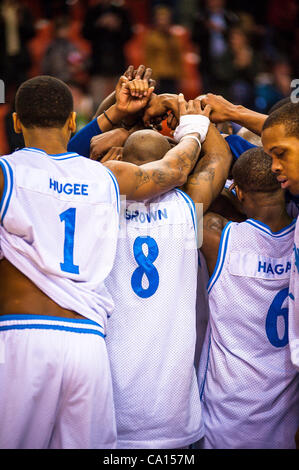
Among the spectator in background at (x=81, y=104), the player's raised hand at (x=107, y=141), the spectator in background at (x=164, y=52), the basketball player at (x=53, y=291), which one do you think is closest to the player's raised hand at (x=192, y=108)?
the player's raised hand at (x=107, y=141)

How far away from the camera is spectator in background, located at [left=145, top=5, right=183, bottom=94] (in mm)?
8617

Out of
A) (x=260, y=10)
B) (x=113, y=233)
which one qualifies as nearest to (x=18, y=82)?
(x=260, y=10)

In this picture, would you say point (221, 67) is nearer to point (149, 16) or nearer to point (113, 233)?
point (149, 16)

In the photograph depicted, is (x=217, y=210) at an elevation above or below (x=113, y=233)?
below

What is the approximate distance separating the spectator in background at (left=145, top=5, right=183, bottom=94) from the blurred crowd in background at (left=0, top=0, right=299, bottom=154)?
0.05 ft

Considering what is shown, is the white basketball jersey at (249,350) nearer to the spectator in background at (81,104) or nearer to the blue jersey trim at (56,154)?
the blue jersey trim at (56,154)

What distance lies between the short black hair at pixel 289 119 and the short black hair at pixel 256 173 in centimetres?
32

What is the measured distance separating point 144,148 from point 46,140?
1.83 feet

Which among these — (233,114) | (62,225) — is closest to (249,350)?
(62,225)

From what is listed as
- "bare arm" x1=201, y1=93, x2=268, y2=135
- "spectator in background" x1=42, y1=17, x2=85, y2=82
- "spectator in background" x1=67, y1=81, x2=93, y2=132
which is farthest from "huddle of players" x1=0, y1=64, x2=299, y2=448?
"spectator in background" x1=42, y1=17, x2=85, y2=82

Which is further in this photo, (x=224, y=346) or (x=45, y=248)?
(x=224, y=346)

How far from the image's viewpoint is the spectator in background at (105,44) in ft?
27.5

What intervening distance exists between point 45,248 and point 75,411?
27.5 inches
